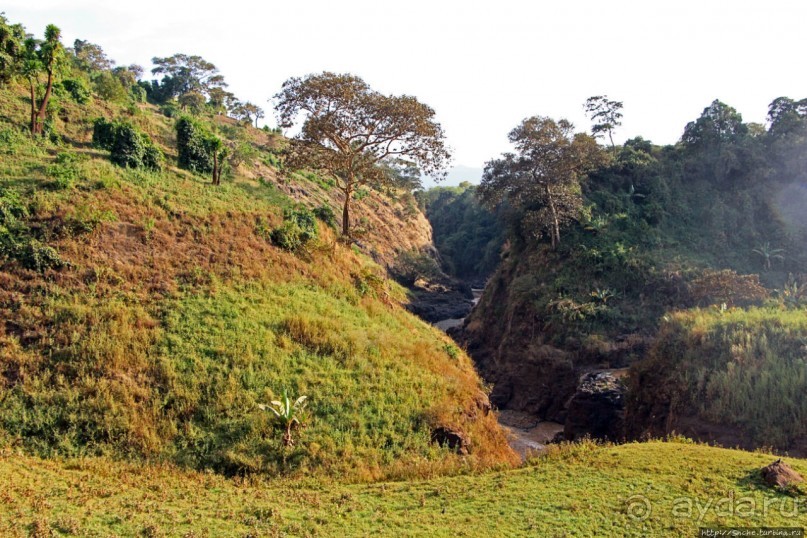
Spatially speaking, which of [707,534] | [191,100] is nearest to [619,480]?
[707,534]

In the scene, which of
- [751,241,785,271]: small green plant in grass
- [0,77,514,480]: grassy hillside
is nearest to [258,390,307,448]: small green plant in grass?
[0,77,514,480]: grassy hillside

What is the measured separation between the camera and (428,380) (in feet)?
52.5

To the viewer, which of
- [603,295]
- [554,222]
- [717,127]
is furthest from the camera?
[717,127]

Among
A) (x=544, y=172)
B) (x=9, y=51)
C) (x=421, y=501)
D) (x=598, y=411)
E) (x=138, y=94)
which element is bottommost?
(x=598, y=411)

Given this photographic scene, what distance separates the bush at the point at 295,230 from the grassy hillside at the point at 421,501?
1149cm

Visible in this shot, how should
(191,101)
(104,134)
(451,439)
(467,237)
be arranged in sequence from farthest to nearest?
(467,237)
(191,101)
(104,134)
(451,439)

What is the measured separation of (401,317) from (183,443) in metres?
11.6

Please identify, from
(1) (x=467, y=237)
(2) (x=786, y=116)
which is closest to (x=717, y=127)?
(2) (x=786, y=116)

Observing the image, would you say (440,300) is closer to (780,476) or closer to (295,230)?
(295,230)

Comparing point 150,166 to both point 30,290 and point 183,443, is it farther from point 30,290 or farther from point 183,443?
point 183,443

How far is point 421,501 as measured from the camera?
947 cm

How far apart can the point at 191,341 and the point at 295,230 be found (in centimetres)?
840

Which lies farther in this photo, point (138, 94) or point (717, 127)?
point (138, 94)

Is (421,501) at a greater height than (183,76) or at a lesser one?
lesser
